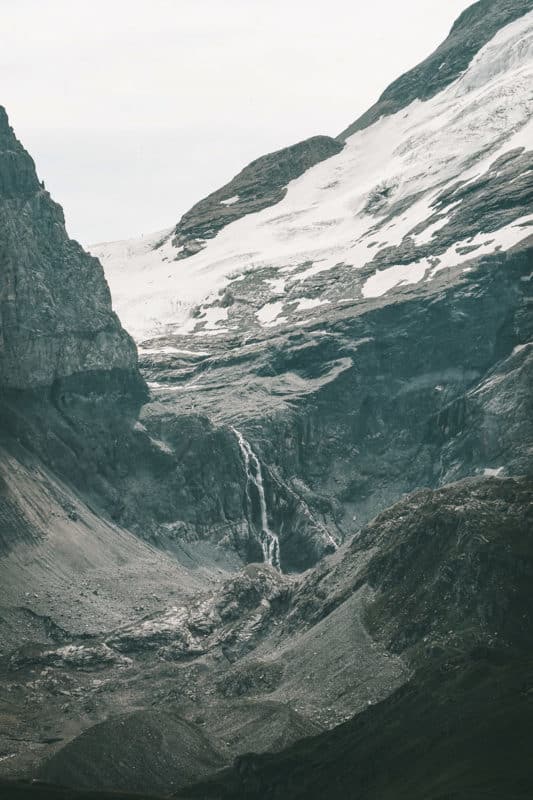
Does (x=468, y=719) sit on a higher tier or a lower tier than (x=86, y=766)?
lower

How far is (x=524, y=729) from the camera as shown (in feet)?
545

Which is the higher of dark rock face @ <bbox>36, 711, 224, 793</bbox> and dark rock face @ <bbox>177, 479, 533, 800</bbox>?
dark rock face @ <bbox>36, 711, 224, 793</bbox>

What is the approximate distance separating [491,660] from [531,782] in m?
29.7

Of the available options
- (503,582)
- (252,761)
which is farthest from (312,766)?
(503,582)

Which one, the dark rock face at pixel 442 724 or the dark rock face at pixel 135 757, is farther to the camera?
the dark rock face at pixel 135 757

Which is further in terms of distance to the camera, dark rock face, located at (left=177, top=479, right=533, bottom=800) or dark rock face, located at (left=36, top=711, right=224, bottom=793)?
dark rock face, located at (left=36, top=711, right=224, bottom=793)

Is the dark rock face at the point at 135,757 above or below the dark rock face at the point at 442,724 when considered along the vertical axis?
above

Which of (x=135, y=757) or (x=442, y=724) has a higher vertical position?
(x=135, y=757)

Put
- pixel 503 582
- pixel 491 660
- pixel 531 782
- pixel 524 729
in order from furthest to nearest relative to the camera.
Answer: pixel 503 582 → pixel 491 660 → pixel 524 729 → pixel 531 782

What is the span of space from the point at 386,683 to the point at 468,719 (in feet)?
50.8

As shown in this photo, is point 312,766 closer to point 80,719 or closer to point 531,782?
point 531,782

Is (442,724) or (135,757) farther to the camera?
(135,757)

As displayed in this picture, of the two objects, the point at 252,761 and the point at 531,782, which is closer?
the point at 531,782

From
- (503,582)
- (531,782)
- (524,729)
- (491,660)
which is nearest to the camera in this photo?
(531,782)
